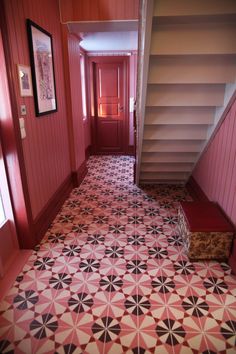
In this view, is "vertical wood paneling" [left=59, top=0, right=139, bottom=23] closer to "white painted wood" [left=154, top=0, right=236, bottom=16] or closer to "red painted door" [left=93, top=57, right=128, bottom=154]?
"white painted wood" [left=154, top=0, right=236, bottom=16]

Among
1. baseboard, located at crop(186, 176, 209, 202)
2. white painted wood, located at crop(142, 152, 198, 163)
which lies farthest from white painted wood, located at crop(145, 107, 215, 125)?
baseboard, located at crop(186, 176, 209, 202)

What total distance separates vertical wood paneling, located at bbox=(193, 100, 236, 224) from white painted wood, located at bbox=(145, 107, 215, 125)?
0.69 feet

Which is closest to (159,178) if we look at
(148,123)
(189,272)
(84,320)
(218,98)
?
(148,123)

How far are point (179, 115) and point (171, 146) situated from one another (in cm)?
52

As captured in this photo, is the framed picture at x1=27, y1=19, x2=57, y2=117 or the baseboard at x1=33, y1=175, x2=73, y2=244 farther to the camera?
the baseboard at x1=33, y1=175, x2=73, y2=244

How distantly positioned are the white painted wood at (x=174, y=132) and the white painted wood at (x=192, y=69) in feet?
2.29

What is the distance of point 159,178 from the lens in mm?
3762

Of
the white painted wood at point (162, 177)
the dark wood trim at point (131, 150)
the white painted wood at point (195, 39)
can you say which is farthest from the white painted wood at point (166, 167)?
the dark wood trim at point (131, 150)

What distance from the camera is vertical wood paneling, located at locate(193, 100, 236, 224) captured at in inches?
85.3

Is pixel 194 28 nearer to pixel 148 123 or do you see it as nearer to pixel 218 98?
A: pixel 218 98

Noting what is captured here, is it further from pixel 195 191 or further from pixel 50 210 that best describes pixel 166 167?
pixel 50 210

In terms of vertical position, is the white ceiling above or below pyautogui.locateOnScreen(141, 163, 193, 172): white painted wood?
above

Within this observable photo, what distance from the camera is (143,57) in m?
1.90

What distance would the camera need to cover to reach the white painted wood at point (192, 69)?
2.04 metres
